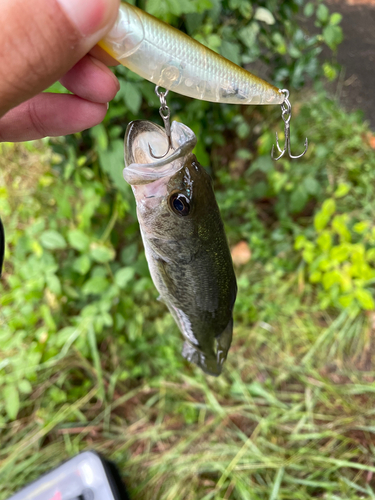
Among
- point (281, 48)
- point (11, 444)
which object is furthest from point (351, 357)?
point (11, 444)

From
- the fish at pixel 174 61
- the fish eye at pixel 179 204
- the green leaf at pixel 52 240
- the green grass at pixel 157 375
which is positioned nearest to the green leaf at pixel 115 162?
the green grass at pixel 157 375

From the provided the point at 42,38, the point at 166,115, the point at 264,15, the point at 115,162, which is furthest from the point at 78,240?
the point at 264,15

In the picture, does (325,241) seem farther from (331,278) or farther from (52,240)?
(52,240)

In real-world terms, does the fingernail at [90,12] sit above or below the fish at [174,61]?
above

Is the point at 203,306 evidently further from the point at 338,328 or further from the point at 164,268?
the point at 338,328

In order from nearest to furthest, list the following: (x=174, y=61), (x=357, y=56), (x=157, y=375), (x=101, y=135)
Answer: (x=174, y=61) < (x=101, y=135) < (x=157, y=375) < (x=357, y=56)

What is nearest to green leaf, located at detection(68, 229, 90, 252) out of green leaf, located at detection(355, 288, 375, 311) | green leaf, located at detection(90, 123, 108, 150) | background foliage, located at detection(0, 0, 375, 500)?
background foliage, located at detection(0, 0, 375, 500)

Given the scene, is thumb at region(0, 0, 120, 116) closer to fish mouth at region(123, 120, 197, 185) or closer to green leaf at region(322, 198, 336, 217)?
fish mouth at region(123, 120, 197, 185)

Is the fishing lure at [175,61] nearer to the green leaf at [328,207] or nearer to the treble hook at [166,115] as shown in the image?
the treble hook at [166,115]
